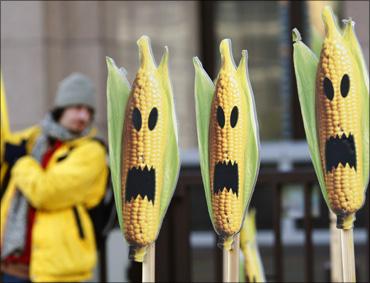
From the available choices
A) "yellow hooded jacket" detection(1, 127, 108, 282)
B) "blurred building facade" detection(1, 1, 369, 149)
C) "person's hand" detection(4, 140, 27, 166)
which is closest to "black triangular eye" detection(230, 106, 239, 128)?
"yellow hooded jacket" detection(1, 127, 108, 282)

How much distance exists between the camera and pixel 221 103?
3.28m

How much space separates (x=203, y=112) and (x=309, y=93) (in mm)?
340

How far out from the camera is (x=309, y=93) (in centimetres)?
331

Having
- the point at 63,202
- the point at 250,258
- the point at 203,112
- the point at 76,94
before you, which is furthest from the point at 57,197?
the point at 203,112

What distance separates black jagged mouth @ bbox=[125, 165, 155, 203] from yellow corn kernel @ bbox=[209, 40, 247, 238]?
20 centimetres

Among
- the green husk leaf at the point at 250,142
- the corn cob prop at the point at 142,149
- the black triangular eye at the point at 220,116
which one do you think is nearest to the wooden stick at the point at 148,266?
the corn cob prop at the point at 142,149

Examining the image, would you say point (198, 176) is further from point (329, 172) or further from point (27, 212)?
point (329, 172)

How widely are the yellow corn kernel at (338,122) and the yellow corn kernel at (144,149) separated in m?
0.50

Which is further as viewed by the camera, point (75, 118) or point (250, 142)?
point (75, 118)

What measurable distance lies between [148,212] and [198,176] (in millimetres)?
2017

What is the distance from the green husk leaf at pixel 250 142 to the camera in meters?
3.26

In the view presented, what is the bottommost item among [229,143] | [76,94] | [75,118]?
[229,143]

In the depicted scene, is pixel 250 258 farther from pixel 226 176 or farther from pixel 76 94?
pixel 76 94

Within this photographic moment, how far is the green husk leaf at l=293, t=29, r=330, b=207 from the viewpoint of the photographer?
330cm
